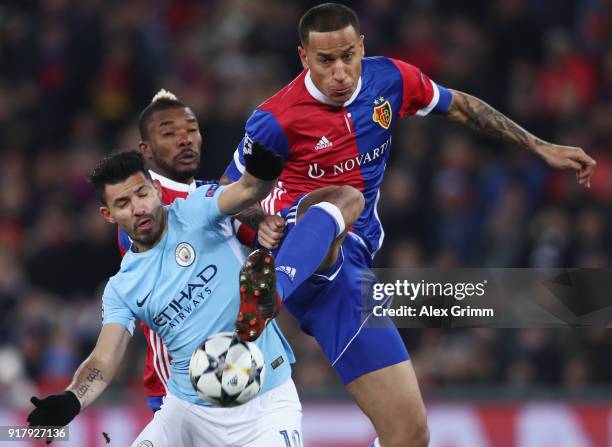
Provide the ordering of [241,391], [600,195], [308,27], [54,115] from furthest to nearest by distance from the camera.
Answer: [54,115] → [600,195] → [308,27] → [241,391]

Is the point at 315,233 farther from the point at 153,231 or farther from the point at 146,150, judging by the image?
the point at 146,150

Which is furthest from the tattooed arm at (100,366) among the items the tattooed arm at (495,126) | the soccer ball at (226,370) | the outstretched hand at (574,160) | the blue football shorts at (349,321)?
the outstretched hand at (574,160)

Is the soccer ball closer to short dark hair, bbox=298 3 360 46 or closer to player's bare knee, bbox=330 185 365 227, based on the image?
player's bare knee, bbox=330 185 365 227

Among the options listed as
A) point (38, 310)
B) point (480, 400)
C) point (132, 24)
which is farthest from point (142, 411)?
point (132, 24)

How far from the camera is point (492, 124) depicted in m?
6.44

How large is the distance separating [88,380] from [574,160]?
2.62m

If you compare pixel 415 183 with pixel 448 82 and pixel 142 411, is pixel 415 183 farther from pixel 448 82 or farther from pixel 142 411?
pixel 142 411

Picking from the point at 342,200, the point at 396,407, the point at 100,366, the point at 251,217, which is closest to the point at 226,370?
the point at 100,366

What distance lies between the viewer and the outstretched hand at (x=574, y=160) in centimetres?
622

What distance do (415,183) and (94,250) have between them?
9.09 feet

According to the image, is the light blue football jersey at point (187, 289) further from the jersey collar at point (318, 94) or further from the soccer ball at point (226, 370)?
the jersey collar at point (318, 94)

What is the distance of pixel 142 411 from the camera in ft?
29.7

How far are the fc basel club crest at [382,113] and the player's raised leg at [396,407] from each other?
1194mm

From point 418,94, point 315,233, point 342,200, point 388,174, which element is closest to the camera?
point 315,233
